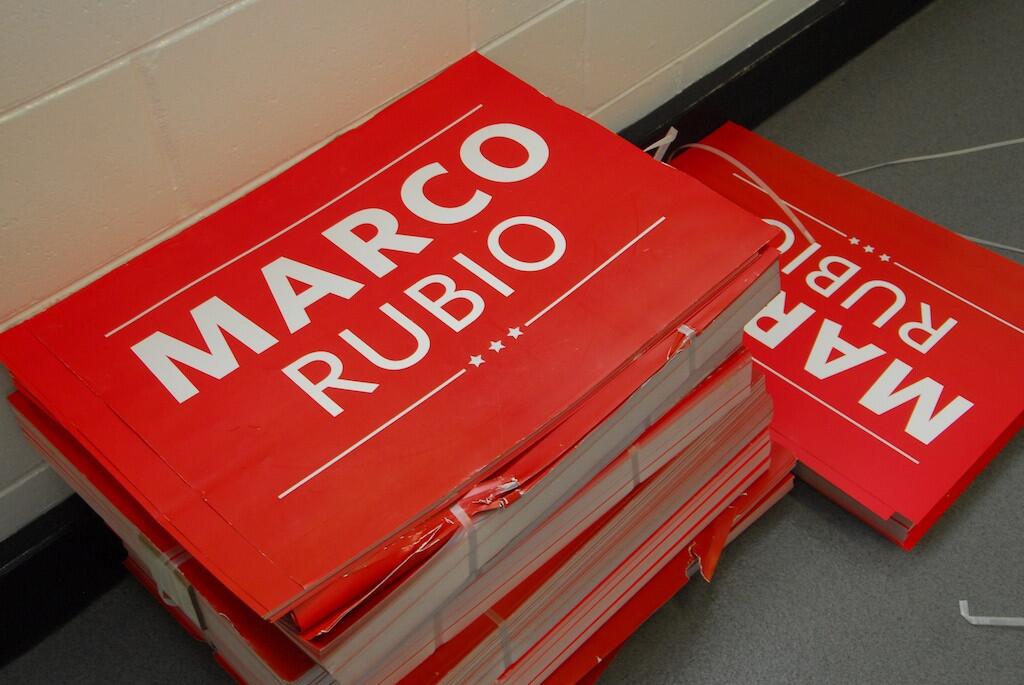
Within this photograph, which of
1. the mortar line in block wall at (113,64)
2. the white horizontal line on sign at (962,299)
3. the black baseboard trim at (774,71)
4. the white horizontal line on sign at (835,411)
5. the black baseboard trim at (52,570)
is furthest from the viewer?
the black baseboard trim at (774,71)

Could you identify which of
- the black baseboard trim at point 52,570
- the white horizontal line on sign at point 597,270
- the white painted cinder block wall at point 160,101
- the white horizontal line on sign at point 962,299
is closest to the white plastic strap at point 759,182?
the white horizontal line on sign at point 962,299

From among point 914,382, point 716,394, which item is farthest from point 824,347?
point 716,394

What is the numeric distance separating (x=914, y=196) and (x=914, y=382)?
14.0 inches

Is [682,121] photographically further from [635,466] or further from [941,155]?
[635,466]

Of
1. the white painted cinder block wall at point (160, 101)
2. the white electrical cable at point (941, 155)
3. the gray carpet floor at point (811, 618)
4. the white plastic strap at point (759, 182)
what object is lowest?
the gray carpet floor at point (811, 618)

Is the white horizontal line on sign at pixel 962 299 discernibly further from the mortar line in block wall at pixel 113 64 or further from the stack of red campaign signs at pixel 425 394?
the mortar line in block wall at pixel 113 64

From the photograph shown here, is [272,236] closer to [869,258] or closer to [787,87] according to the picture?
[869,258]

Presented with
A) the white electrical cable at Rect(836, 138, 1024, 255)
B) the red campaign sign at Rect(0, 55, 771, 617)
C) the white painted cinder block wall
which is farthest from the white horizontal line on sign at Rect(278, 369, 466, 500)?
the white electrical cable at Rect(836, 138, 1024, 255)

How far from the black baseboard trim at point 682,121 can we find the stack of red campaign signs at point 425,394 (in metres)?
0.15

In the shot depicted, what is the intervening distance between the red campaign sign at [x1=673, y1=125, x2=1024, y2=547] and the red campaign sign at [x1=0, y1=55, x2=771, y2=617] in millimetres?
314

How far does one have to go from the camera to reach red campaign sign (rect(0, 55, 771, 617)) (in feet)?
2.04

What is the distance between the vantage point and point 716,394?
2.60ft

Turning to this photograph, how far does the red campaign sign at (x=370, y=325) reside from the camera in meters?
0.62

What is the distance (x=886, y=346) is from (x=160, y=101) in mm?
737
